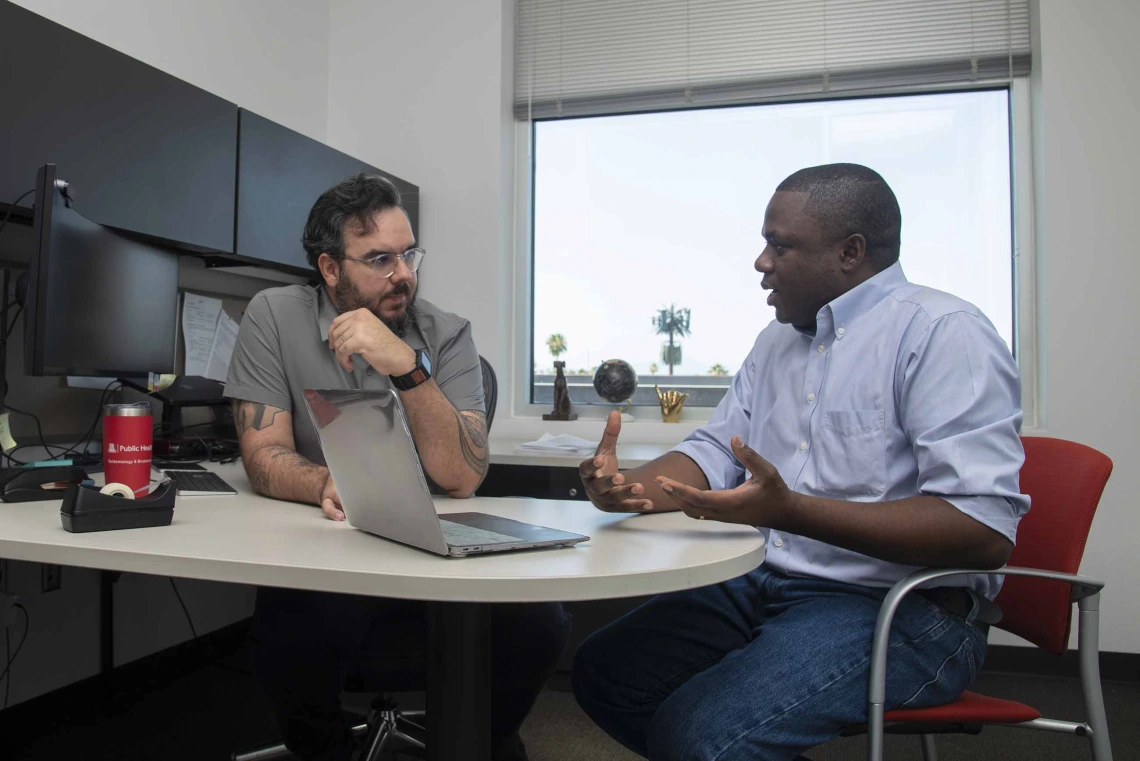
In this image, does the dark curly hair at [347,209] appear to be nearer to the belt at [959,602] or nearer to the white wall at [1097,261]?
the belt at [959,602]

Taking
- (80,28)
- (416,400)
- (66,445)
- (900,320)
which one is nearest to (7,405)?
(66,445)

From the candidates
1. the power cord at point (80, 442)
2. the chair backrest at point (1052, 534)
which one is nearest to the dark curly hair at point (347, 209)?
the power cord at point (80, 442)

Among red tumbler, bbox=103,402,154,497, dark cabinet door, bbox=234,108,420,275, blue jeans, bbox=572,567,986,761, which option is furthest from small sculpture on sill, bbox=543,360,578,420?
red tumbler, bbox=103,402,154,497

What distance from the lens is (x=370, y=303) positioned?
5.74ft

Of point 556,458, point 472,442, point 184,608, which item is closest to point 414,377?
point 472,442

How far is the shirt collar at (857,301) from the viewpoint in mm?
1441

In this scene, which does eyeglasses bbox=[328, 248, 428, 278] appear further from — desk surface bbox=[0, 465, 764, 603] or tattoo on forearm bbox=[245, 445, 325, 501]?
desk surface bbox=[0, 465, 764, 603]

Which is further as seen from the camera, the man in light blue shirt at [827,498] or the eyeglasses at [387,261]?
the eyeglasses at [387,261]

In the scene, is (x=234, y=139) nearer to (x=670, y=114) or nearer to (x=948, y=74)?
(x=670, y=114)

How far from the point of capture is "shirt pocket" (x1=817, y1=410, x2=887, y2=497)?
1328mm

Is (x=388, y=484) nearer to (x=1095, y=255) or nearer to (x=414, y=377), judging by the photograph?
(x=414, y=377)

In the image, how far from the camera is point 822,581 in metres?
1.34

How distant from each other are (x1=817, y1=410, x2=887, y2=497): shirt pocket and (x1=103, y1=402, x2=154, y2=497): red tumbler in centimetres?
112

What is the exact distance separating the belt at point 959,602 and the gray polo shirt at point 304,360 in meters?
0.94
